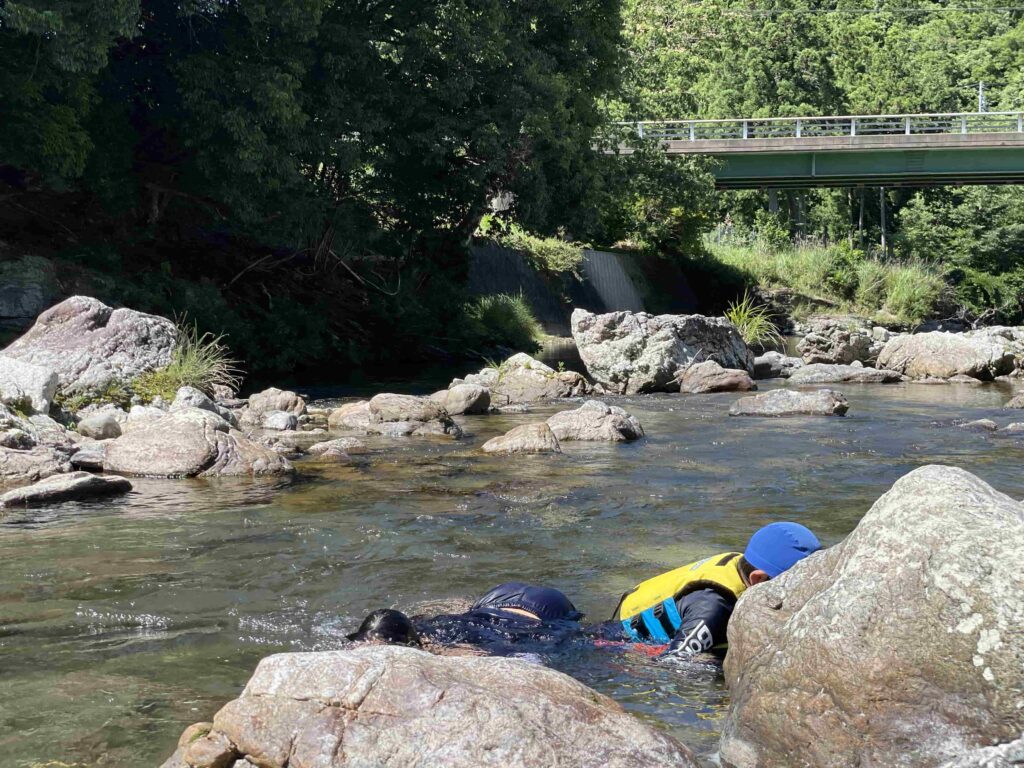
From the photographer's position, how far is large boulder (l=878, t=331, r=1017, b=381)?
20828 mm

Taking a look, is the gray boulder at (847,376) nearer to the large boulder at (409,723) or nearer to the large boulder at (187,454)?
the large boulder at (187,454)

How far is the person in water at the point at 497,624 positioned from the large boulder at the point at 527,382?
11118mm

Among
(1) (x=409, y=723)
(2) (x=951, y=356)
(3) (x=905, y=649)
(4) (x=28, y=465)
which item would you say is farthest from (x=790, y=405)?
(1) (x=409, y=723)

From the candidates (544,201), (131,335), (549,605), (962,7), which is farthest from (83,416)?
(962,7)

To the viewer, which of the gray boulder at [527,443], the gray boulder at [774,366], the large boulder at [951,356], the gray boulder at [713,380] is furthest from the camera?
the gray boulder at [774,366]

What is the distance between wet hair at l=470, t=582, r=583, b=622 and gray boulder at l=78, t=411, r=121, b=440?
6793mm

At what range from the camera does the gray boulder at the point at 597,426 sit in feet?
42.5

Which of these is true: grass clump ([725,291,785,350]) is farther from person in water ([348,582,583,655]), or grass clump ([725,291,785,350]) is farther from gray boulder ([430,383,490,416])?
person in water ([348,582,583,655])

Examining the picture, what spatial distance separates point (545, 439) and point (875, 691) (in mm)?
8382

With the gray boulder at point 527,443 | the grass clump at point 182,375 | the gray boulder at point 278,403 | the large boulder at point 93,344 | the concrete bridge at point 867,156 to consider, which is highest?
the concrete bridge at point 867,156

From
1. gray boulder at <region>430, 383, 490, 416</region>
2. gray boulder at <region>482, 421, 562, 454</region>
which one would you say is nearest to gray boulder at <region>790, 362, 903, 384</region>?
gray boulder at <region>430, 383, 490, 416</region>

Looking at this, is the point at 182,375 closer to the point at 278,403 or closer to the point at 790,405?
the point at 278,403

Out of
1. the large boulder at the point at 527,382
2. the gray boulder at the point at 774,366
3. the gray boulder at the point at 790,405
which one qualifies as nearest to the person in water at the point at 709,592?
the gray boulder at the point at 790,405

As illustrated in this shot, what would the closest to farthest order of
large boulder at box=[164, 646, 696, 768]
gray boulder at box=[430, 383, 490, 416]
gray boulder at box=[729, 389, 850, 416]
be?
large boulder at box=[164, 646, 696, 768], gray boulder at box=[729, 389, 850, 416], gray boulder at box=[430, 383, 490, 416]
